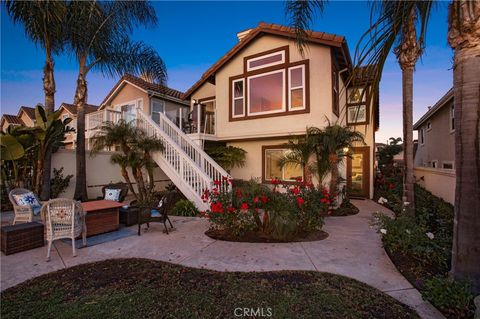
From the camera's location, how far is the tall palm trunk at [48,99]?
837cm

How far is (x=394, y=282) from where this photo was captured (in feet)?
11.4

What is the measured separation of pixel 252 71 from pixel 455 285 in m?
9.65

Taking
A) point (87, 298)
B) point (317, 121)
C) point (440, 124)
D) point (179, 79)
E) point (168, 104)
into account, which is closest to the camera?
point (87, 298)

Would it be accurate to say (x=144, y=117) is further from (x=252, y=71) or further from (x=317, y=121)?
(x=317, y=121)

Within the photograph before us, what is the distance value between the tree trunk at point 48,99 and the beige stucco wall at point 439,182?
13.3 metres

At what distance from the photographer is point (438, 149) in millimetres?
13914

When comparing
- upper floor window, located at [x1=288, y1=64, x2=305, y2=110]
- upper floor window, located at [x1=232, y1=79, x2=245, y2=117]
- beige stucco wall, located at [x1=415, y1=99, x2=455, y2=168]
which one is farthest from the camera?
beige stucco wall, located at [x1=415, y1=99, x2=455, y2=168]

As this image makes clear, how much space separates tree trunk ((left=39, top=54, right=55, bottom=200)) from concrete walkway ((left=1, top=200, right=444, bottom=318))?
4.41 meters

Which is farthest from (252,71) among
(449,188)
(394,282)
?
(394,282)

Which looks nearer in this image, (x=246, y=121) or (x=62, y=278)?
(x=62, y=278)

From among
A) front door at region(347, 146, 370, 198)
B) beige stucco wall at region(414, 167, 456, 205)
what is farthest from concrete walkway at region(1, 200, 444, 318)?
front door at region(347, 146, 370, 198)

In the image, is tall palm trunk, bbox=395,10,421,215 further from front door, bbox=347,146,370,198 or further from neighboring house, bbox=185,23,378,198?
front door, bbox=347,146,370,198

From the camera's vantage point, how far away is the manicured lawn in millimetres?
2768

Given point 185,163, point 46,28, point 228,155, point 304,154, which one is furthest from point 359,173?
point 46,28
